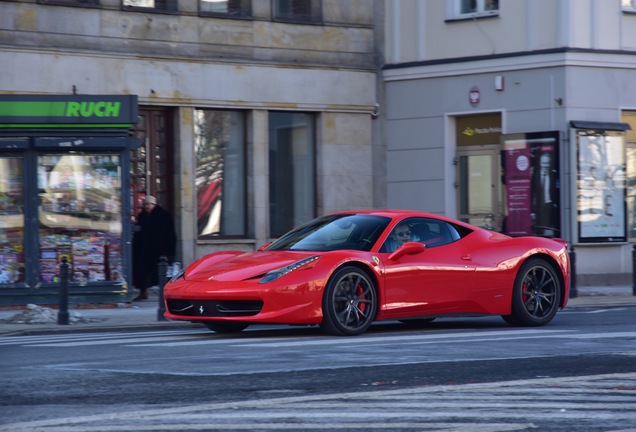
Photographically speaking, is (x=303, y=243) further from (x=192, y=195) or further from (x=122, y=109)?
(x=192, y=195)

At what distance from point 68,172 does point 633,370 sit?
39.8 feet

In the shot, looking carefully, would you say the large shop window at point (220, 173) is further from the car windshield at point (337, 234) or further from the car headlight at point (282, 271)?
the car headlight at point (282, 271)

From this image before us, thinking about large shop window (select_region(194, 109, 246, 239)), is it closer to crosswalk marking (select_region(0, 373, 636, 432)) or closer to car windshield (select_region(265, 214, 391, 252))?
car windshield (select_region(265, 214, 391, 252))

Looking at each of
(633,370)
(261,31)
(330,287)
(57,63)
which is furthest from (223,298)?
(261,31)

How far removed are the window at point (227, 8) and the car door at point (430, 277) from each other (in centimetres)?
1167

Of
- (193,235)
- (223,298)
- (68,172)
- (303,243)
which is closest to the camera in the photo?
(223,298)

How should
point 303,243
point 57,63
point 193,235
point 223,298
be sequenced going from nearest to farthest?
point 223,298
point 303,243
point 57,63
point 193,235

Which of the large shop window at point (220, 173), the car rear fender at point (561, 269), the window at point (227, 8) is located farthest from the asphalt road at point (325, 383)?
the window at point (227, 8)

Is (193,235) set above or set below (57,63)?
below

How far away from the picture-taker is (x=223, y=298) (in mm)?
12094

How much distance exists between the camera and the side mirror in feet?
42.1

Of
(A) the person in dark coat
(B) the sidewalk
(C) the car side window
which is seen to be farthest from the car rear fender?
(A) the person in dark coat

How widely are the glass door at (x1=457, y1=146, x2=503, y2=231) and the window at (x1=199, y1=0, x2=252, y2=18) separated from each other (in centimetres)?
510

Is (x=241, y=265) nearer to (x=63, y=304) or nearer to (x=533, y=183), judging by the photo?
(x=63, y=304)
